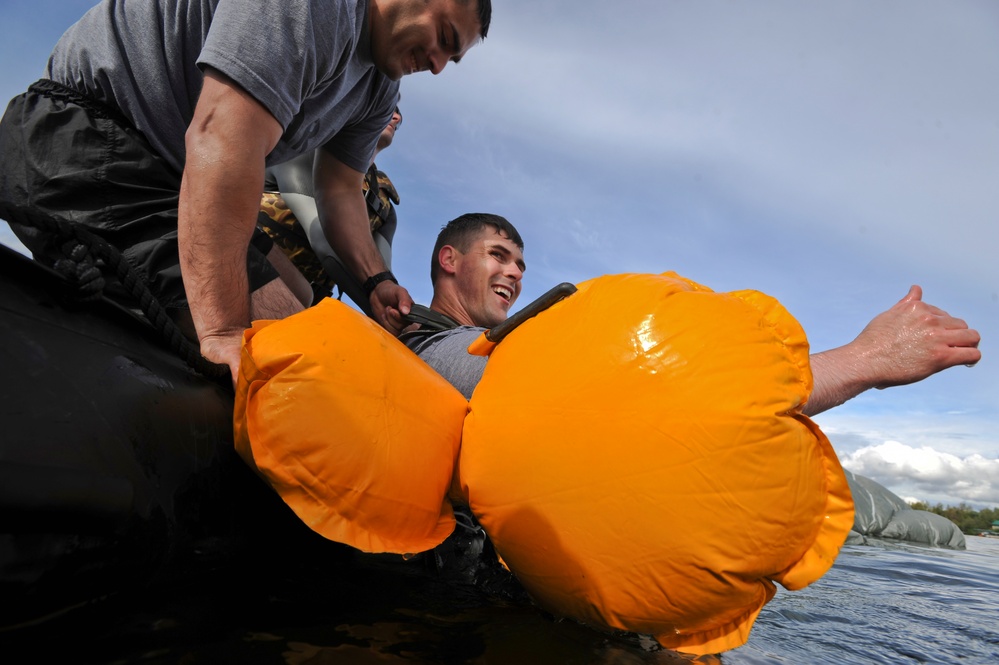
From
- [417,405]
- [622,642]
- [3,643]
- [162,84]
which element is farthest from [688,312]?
[162,84]

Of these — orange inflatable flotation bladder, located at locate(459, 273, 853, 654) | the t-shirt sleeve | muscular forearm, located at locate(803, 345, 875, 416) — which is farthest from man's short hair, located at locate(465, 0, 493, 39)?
muscular forearm, located at locate(803, 345, 875, 416)

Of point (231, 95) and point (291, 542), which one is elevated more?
point (231, 95)

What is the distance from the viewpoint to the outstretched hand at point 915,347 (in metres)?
1.73

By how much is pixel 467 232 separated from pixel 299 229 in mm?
1063

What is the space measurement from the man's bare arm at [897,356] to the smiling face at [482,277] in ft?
5.96

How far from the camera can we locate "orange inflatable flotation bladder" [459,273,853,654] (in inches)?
47.9

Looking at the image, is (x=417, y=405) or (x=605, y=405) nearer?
(x=605, y=405)

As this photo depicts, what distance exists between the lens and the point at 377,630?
1244 millimetres

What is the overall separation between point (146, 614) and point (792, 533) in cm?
130

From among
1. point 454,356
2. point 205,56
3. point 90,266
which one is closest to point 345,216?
point 454,356

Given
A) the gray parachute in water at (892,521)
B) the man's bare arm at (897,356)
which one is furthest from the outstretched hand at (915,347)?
the gray parachute in water at (892,521)

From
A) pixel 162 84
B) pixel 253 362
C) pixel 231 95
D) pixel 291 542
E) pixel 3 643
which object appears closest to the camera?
pixel 3 643

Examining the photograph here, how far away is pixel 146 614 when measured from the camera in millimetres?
1118

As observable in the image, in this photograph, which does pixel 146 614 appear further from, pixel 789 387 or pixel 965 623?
pixel 965 623
